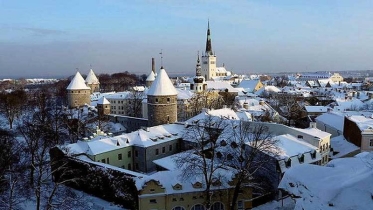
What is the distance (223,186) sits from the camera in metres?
18.6

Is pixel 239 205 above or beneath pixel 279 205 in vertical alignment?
above

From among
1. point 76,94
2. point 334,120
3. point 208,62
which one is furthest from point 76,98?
point 208,62

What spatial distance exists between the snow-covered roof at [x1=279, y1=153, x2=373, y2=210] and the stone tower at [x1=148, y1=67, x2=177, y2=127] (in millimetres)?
22904

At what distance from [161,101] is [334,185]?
24961 mm

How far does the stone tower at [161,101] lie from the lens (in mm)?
33188

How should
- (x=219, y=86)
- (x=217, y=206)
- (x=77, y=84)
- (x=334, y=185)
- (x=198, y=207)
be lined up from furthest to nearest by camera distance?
(x=219, y=86) → (x=77, y=84) → (x=217, y=206) → (x=198, y=207) → (x=334, y=185)

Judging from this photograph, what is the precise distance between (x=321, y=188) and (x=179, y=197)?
10023 millimetres

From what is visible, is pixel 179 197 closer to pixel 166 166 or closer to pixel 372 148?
pixel 166 166

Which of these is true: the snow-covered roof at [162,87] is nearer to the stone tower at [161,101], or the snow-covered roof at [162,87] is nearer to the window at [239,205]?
the stone tower at [161,101]

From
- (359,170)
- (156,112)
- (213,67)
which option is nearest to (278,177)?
(359,170)

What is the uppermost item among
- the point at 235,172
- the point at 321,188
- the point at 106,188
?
the point at 321,188

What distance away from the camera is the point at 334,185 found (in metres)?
9.24

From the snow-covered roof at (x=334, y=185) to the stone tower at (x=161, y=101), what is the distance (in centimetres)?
2290

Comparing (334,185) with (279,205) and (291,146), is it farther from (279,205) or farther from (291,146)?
(291,146)
